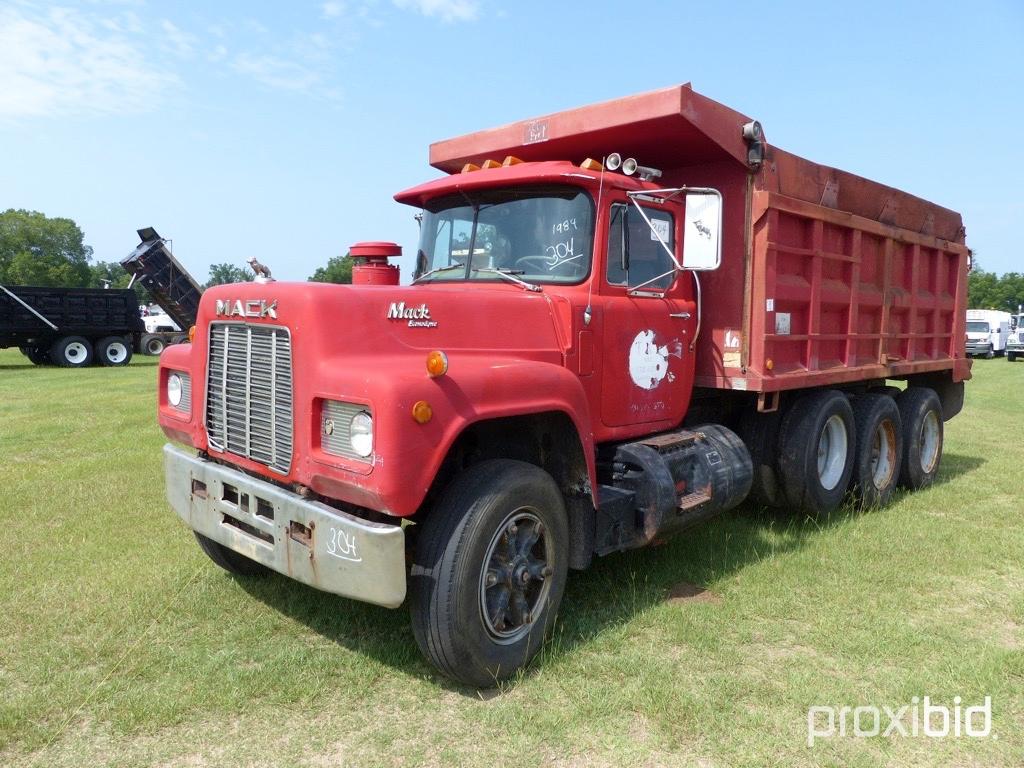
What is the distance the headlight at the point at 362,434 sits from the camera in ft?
10.5

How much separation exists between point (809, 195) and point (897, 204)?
1817mm

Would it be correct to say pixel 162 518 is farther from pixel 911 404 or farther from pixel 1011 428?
pixel 1011 428

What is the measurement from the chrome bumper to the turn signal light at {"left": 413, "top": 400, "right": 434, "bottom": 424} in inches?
18.1

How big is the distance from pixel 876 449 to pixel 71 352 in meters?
22.6

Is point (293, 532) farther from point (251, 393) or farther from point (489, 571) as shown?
point (489, 571)

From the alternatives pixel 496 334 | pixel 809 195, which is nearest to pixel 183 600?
pixel 496 334

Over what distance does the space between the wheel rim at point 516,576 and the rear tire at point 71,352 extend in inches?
899

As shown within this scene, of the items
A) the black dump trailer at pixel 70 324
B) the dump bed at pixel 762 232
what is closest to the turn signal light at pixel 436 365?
the dump bed at pixel 762 232

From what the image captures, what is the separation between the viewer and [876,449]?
728 centimetres

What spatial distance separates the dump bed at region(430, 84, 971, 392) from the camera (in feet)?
16.6

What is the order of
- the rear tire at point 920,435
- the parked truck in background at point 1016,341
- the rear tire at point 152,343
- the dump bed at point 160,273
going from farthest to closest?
the parked truck in background at point 1016,341, the rear tire at point 152,343, the dump bed at point 160,273, the rear tire at point 920,435

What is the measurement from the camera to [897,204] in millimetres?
7141

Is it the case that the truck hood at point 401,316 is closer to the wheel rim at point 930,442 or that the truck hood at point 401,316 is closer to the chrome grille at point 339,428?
the chrome grille at point 339,428
